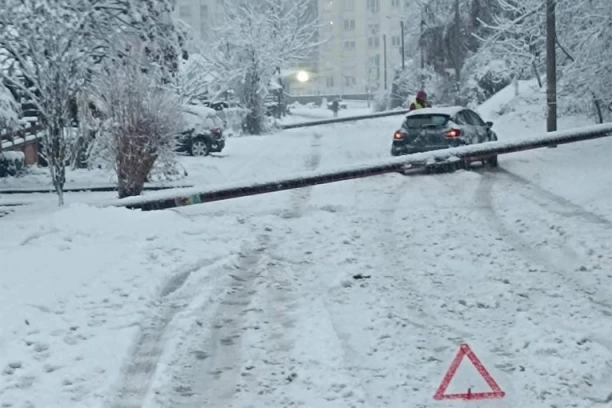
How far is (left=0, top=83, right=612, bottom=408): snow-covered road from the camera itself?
643cm

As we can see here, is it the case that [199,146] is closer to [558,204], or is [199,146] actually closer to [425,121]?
[425,121]

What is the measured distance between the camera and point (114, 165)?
16.8 metres

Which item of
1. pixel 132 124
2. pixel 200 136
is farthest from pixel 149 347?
pixel 200 136

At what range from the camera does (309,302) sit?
28.7 feet

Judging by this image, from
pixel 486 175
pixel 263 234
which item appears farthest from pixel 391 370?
pixel 486 175

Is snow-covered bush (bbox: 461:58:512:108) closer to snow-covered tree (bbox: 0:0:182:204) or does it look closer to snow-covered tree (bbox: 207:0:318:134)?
snow-covered tree (bbox: 207:0:318:134)

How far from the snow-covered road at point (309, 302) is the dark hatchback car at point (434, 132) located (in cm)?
480

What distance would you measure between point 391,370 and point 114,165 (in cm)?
1120

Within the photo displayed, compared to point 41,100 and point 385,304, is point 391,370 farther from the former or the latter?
point 41,100

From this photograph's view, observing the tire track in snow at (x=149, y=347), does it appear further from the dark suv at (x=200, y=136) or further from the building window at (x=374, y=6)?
the building window at (x=374, y=6)

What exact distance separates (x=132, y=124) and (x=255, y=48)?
27706mm

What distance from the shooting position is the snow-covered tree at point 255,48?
139 ft

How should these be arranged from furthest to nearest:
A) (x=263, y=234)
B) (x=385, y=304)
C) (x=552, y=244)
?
(x=263, y=234), (x=552, y=244), (x=385, y=304)

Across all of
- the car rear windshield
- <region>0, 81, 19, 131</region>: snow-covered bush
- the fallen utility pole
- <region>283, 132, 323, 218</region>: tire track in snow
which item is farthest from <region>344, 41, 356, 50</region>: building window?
<region>0, 81, 19, 131</region>: snow-covered bush
